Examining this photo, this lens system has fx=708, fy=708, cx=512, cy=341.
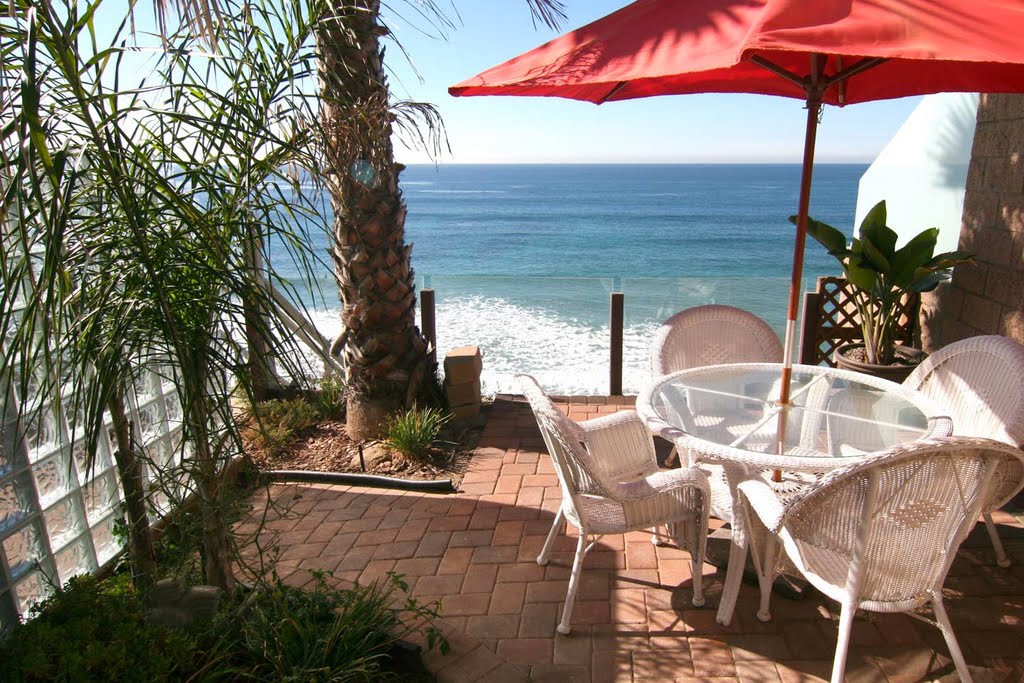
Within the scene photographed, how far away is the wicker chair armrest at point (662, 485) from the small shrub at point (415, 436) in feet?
6.85

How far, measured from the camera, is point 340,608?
276 cm

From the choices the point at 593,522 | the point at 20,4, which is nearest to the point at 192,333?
the point at 20,4

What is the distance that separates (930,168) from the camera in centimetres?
558

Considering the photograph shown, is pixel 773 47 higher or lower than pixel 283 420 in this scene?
higher

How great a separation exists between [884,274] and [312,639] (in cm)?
419

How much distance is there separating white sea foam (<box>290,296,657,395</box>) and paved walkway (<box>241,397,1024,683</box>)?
2.46 metres

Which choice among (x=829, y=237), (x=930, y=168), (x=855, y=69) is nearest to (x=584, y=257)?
(x=930, y=168)

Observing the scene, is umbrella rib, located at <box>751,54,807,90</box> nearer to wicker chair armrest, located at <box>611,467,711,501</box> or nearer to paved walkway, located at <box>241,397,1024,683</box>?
wicker chair armrest, located at <box>611,467,711,501</box>

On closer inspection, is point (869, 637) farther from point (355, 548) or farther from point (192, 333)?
point (192, 333)

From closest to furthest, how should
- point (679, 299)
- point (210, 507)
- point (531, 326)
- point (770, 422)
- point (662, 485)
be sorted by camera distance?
1. point (210, 507)
2. point (662, 485)
3. point (770, 422)
4. point (679, 299)
5. point (531, 326)

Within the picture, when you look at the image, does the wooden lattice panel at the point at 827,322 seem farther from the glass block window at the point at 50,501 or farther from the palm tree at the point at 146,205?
the glass block window at the point at 50,501

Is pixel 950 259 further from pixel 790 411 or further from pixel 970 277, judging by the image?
pixel 790 411

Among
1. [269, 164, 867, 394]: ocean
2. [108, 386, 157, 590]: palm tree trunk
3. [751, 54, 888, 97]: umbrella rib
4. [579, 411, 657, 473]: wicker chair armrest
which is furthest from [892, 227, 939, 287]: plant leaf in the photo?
[108, 386, 157, 590]: palm tree trunk

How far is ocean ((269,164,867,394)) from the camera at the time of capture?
19.8ft
